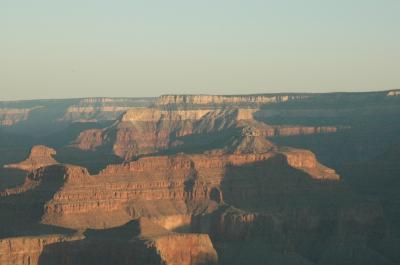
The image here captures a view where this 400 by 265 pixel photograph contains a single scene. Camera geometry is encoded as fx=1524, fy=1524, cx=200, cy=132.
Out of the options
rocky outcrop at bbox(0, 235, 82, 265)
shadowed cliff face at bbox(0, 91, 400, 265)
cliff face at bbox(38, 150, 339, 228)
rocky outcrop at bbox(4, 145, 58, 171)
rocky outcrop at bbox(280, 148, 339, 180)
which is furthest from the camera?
rocky outcrop at bbox(4, 145, 58, 171)

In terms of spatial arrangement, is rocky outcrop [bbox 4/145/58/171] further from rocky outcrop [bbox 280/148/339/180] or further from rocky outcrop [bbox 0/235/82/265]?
rocky outcrop [bbox 0/235/82/265]

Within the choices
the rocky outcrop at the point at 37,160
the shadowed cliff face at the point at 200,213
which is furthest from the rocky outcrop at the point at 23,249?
the rocky outcrop at the point at 37,160

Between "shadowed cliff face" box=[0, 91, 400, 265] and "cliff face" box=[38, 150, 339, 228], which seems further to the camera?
"cliff face" box=[38, 150, 339, 228]

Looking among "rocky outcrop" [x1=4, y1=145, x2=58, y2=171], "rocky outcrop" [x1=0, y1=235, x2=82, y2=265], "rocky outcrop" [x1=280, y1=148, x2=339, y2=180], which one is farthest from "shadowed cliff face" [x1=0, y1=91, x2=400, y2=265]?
"rocky outcrop" [x1=4, y1=145, x2=58, y2=171]

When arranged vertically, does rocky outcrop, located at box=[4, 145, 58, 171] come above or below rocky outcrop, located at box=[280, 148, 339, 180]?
above

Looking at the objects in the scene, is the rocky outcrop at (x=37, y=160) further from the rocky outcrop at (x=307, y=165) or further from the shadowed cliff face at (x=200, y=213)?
the rocky outcrop at (x=307, y=165)

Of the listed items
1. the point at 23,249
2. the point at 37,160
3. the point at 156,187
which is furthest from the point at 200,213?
the point at 37,160

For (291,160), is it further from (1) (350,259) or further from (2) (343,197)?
(1) (350,259)

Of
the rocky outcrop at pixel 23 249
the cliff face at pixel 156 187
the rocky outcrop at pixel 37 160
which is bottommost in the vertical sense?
the rocky outcrop at pixel 23 249

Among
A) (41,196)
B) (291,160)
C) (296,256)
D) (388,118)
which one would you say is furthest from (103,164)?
(388,118)
